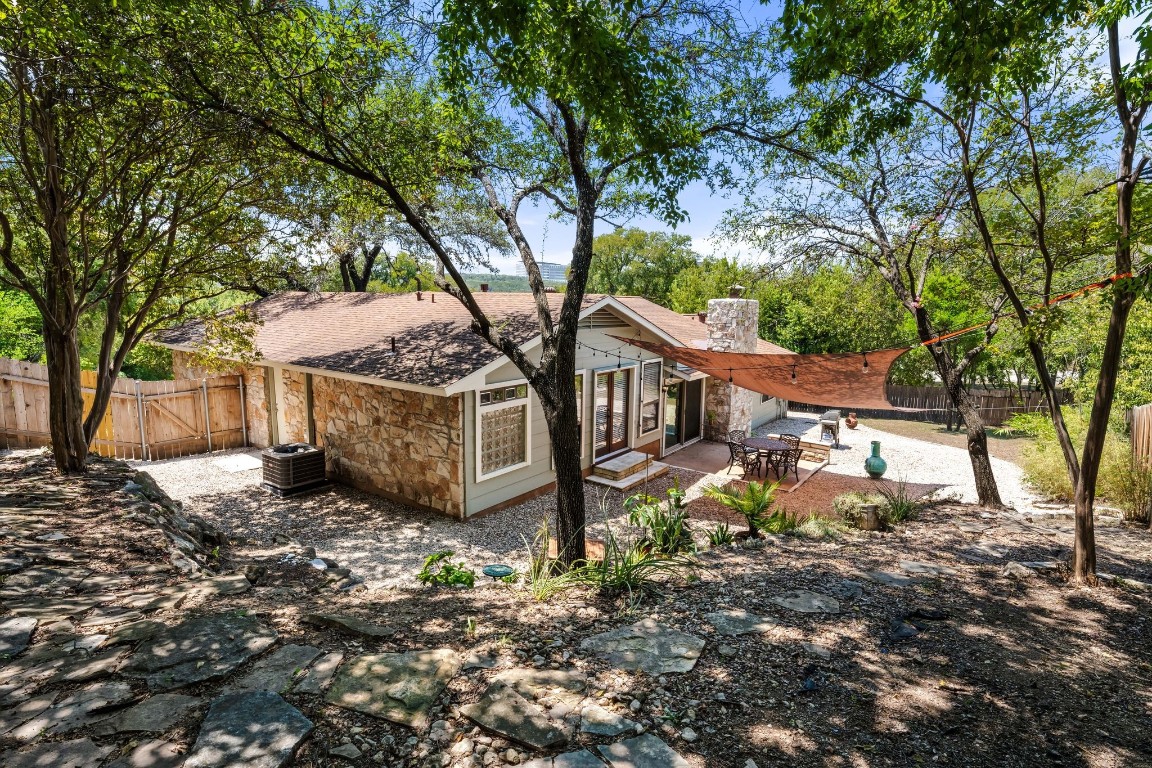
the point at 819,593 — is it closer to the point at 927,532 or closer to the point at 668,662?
the point at 668,662

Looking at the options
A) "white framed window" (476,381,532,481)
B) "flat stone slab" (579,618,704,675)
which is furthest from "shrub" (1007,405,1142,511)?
"white framed window" (476,381,532,481)

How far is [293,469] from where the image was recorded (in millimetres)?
8633

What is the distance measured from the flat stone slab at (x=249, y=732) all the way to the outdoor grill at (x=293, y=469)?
6.98 metres

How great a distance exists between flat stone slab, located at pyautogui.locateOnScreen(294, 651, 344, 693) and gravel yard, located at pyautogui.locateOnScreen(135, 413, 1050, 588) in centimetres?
260

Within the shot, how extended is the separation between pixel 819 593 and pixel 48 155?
749 centimetres

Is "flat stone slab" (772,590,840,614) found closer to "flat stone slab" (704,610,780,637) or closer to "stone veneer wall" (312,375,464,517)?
"flat stone slab" (704,610,780,637)

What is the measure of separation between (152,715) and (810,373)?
8.23 meters

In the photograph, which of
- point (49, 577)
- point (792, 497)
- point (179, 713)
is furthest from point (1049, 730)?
point (792, 497)

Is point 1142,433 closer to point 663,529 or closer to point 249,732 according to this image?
point 663,529

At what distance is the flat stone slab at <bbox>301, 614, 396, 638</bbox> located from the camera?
3.01 meters

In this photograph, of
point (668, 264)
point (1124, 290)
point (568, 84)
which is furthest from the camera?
point (668, 264)

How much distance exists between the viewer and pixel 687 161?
4.96 m

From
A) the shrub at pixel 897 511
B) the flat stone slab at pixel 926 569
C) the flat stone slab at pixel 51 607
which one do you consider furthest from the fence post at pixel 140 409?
the shrub at pixel 897 511

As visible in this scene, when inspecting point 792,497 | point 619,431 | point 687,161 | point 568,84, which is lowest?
point 792,497
